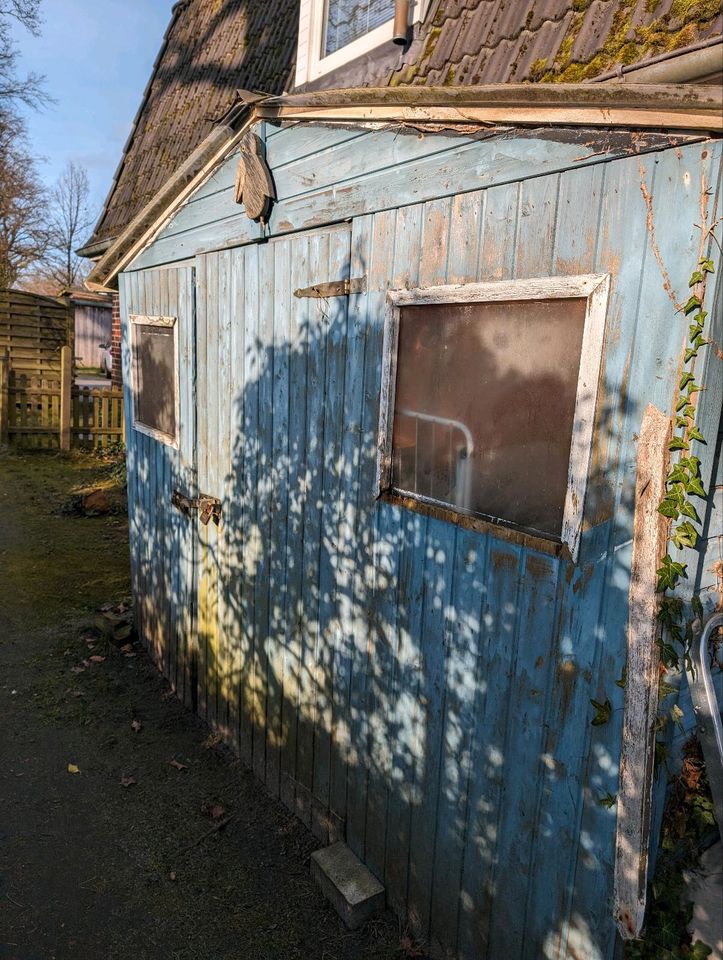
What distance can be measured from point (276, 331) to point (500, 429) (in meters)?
1.86

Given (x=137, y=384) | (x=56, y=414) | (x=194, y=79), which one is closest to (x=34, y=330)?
(x=56, y=414)

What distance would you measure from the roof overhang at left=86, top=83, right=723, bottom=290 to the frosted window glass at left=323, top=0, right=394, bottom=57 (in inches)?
30.2

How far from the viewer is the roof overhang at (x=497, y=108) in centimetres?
192

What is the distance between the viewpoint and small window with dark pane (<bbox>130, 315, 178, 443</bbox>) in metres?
5.43

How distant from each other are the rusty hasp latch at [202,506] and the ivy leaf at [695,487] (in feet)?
11.2

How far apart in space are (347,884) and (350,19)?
16.3 feet

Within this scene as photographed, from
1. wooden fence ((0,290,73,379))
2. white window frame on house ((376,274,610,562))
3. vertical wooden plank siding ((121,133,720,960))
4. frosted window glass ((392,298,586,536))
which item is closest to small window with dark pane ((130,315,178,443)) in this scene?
vertical wooden plank siding ((121,133,720,960))

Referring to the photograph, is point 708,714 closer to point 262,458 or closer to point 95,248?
point 262,458

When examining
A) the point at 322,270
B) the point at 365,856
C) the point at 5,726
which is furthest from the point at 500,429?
the point at 5,726

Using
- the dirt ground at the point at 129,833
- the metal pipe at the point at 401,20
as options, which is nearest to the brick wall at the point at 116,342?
the dirt ground at the point at 129,833

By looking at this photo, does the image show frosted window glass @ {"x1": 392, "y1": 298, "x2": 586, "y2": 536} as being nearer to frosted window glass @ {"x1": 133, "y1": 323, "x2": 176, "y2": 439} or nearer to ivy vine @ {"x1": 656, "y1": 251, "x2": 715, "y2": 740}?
ivy vine @ {"x1": 656, "y1": 251, "x2": 715, "y2": 740}

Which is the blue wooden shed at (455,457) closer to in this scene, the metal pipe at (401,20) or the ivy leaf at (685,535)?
the ivy leaf at (685,535)

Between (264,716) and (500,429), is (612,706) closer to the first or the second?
(500,429)

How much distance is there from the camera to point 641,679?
2168 mm
